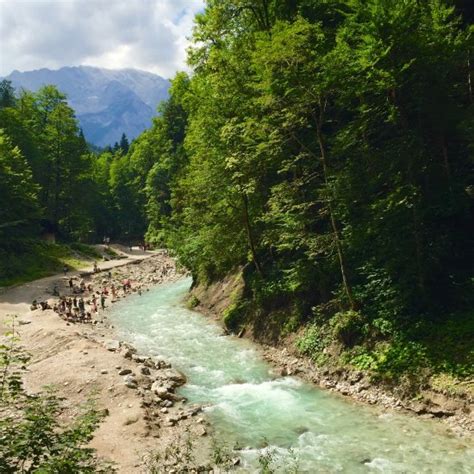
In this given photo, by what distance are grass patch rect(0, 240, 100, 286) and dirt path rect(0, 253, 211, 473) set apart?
18.5m

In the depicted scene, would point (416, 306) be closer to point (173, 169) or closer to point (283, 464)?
point (283, 464)

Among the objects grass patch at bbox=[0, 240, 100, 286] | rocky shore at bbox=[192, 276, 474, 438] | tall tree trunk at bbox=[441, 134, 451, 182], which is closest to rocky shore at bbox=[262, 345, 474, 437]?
rocky shore at bbox=[192, 276, 474, 438]

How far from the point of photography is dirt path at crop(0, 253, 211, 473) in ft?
44.0

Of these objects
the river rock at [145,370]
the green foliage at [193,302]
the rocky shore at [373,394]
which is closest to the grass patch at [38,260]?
the green foliage at [193,302]

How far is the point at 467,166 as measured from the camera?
1867cm

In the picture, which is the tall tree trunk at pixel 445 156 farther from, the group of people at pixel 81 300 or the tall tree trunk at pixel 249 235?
the group of people at pixel 81 300

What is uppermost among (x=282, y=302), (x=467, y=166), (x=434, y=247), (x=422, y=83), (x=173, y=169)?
(x=173, y=169)

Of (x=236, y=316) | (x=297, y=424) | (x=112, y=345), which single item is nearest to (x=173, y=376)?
(x=297, y=424)

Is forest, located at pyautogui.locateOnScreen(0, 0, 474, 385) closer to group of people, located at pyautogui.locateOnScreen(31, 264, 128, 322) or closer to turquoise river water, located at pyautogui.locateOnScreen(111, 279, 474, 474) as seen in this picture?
turquoise river water, located at pyautogui.locateOnScreen(111, 279, 474, 474)

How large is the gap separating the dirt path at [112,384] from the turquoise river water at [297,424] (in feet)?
3.81

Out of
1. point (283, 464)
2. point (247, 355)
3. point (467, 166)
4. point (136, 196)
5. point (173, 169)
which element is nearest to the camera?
point (283, 464)

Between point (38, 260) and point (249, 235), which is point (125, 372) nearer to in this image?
point (249, 235)

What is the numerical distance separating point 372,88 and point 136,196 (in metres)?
79.8

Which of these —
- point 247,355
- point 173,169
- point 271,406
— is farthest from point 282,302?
point 173,169
